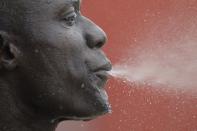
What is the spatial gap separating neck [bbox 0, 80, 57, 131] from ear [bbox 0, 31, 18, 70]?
9 centimetres

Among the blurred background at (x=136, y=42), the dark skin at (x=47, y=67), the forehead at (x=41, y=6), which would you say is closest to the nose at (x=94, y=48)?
the dark skin at (x=47, y=67)

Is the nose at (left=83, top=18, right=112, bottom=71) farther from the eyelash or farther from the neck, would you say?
the neck

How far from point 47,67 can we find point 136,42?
2.65 m

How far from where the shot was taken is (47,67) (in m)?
2.31

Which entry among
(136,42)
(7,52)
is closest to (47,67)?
(7,52)

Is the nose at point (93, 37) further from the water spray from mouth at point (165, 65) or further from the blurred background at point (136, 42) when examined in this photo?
the blurred background at point (136, 42)

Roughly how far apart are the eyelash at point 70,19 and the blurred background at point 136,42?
237 cm

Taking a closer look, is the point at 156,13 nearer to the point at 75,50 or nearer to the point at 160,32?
the point at 160,32

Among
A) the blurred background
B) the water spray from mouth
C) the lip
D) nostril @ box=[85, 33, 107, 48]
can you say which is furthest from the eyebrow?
the blurred background

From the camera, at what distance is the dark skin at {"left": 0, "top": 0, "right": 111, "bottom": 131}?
2.31 meters

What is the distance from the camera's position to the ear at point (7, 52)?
229 centimetres

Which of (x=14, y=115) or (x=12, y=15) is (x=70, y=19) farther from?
(x=14, y=115)

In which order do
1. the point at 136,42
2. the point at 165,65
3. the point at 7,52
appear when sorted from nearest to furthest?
→ 1. the point at 7,52
2. the point at 136,42
3. the point at 165,65

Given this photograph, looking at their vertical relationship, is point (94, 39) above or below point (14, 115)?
above
